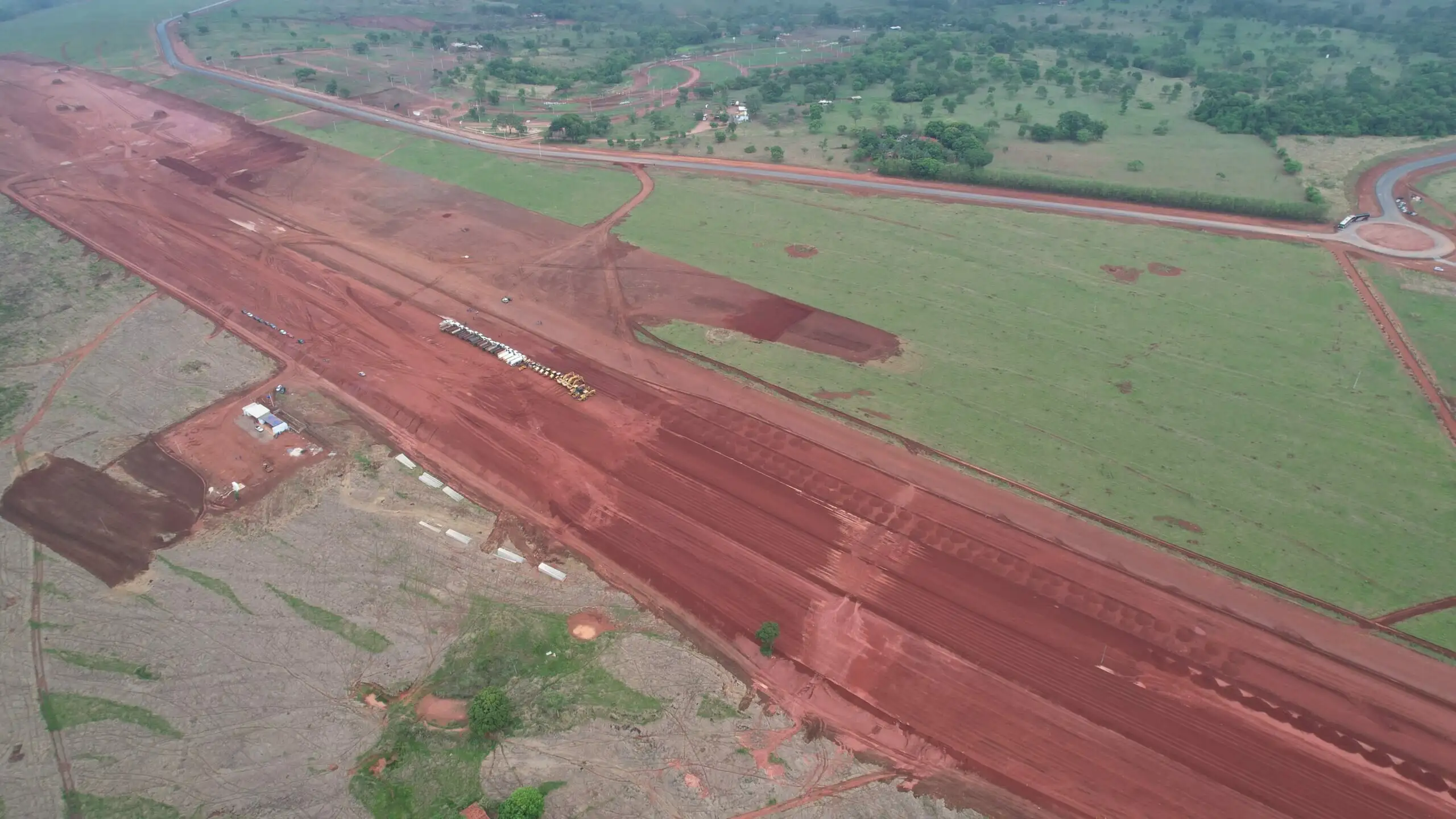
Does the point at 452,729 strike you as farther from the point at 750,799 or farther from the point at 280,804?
the point at 750,799

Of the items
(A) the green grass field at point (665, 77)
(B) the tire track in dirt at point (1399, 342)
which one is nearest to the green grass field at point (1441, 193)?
(B) the tire track in dirt at point (1399, 342)

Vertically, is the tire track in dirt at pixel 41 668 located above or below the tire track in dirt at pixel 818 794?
below

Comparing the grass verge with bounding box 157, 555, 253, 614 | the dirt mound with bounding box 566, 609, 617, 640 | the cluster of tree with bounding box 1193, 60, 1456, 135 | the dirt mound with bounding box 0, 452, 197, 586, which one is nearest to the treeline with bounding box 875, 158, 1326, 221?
the cluster of tree with bounding box 1193, 60, 1456, 135

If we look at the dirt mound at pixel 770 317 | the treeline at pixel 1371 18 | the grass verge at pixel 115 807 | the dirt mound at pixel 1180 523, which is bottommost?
the grass verge at pixel 115 807

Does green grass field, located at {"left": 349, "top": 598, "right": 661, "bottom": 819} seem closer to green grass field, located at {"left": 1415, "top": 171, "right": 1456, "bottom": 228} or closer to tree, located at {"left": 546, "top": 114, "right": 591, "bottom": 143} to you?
tree, located at {"left": 546, "top": 114, "right": 591, "bottom": 143}

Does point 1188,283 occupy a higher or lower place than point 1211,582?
higher

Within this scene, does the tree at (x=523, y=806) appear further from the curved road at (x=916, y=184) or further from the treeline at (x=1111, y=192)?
the treeline at (x=1111, y=192)

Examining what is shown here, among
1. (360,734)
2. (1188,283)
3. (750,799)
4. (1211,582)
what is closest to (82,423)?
(360,734)
